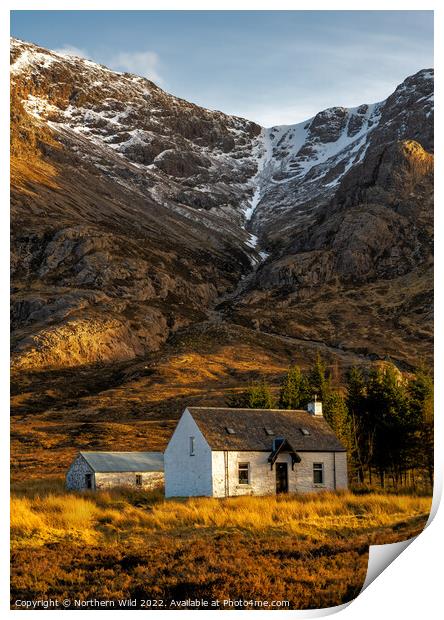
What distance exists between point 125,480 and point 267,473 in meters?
12.2

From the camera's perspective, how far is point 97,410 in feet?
353

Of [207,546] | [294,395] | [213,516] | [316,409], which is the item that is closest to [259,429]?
[316,409]

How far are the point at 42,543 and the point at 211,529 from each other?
23.0 feet

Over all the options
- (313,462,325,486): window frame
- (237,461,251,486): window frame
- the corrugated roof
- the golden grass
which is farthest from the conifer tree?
the golden grass

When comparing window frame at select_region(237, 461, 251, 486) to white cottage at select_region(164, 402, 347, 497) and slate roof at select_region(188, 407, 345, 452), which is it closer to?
white cottage at select_region(164, 402, 347, 497)

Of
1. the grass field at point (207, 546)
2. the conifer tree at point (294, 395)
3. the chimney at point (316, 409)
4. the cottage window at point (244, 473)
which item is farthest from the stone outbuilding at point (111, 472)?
the grass field at point (207, 546)

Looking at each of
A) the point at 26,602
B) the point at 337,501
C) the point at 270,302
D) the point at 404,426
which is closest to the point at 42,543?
the point at 26,602

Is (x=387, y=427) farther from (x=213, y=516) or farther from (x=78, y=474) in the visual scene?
(x=213, y=516)

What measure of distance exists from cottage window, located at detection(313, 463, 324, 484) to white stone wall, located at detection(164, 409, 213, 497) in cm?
580

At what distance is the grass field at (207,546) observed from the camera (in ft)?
54.1

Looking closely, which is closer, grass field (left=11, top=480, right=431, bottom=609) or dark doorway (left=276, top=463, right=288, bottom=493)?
grass field (left=11, top=480, right=431, bottom=609)

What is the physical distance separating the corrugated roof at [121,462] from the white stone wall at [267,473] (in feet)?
40.0

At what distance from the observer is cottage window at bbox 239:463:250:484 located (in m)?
39.2

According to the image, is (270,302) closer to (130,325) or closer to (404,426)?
(130,325)
